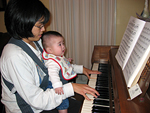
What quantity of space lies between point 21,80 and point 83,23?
2043 millimetres

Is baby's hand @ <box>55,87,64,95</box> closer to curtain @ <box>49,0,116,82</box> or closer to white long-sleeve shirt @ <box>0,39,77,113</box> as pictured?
white long-sleeve shirt @ <box>0,39,77,113</box>

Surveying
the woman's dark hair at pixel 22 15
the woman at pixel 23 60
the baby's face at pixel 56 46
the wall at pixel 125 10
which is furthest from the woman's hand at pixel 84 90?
the wall at pixel 125 10

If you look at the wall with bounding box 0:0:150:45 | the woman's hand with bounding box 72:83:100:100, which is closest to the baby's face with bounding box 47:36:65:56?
the woman's hand with bounding box 72:83:100:100

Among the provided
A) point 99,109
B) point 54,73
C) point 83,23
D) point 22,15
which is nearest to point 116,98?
point 99,109

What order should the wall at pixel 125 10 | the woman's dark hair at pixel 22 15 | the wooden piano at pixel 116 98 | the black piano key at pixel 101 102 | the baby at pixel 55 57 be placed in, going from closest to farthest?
the wooden piano at pixel 116 98, the woman's dark hair at pixel 22 15, the black piano key at pixel 101 102, the baby at pixel 55 57, the wall at pixel 125 10

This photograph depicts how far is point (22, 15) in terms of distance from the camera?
85 centimetres

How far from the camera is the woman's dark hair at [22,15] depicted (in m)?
0.85

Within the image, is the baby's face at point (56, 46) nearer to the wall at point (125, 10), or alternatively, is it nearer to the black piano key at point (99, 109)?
the black piano key at point (99, 109)

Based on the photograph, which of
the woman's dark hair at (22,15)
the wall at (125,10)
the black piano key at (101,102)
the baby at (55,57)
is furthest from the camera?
the wall at (125,10)

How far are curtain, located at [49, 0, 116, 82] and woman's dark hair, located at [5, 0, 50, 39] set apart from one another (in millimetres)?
1813

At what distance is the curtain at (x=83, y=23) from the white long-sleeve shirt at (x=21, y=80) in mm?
1880

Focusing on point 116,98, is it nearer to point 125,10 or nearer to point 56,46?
point 56,46

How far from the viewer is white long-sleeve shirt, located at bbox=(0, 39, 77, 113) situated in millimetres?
860

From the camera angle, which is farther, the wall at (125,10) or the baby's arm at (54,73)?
the wall at (125,10)
